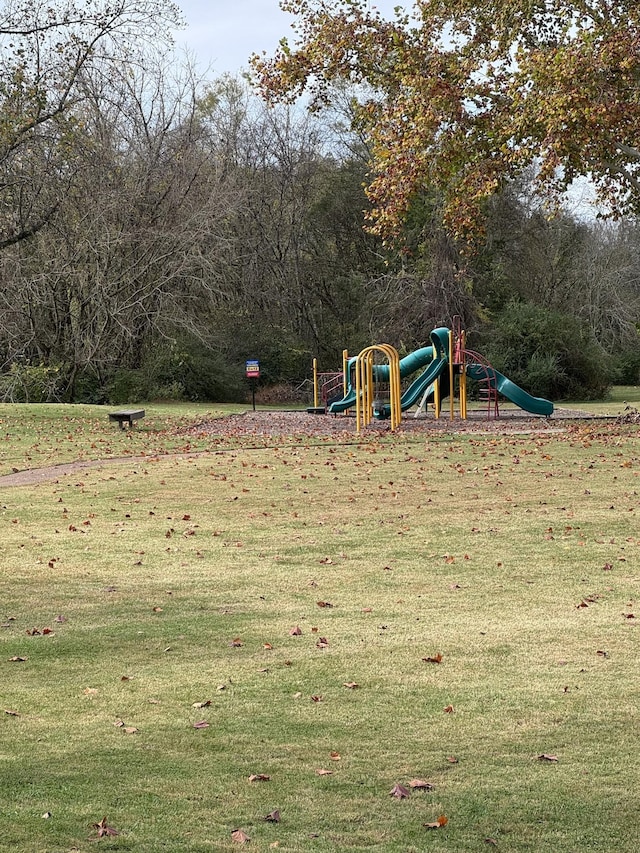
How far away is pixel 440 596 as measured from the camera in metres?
8.14

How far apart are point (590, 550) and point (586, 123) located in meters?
12.9

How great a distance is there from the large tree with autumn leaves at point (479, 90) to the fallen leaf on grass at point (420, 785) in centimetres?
1732

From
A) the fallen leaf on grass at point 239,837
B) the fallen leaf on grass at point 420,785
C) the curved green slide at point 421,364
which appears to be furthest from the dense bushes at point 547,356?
the fallen leaf on grass at point 239,837

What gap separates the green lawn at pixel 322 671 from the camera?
13.8ft

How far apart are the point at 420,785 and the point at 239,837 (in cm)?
84

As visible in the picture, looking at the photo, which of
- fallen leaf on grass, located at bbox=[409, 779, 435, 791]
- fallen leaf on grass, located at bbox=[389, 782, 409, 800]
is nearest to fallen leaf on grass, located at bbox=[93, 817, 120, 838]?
fallen leaf on grass, located at bbox=[389, 782, 409, 800]

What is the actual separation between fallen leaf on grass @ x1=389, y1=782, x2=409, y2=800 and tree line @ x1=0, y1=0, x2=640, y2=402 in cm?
2438

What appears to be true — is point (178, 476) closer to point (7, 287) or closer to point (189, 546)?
point (189, 546)

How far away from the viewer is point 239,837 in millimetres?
4008

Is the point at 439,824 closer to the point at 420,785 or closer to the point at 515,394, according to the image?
the point at 420,785

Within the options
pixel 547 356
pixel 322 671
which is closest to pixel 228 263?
pixel 547 356

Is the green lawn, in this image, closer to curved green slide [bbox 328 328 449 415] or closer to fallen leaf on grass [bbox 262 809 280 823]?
fallen leaf on grass [bbox 262 809 280 823]

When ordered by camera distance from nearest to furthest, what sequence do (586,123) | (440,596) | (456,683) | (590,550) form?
(456,683), (440,596), (590,550), (586,123)

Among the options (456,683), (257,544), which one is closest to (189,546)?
(257,544)
